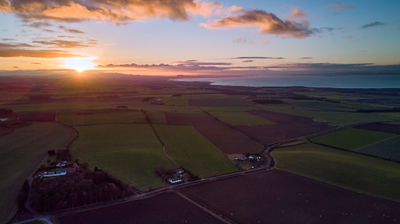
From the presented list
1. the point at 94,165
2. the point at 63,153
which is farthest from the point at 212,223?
the point at 63,153

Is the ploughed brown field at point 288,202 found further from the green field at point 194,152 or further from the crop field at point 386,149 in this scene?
Result: the crop field at point 386,149

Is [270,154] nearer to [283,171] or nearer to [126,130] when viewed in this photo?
[283,171]

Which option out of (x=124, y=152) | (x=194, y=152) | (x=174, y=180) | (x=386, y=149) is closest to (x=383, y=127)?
(x=386, y=149)

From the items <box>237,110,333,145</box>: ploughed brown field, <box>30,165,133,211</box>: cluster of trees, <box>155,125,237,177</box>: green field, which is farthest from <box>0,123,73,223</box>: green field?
<box>237,110,333,145</box>: ploughed brown field

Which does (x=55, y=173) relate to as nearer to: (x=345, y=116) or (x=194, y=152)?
(x=194, y=152)

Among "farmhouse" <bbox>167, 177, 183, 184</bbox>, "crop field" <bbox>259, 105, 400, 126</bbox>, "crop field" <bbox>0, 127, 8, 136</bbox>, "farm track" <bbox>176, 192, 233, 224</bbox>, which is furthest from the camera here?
"crop field" <bbox>259, 105, 400, 126</bbox>

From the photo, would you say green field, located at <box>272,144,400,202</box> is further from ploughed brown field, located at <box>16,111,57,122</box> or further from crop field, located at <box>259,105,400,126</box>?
ploughed brown field, located at <box>16,111,57,122</box>

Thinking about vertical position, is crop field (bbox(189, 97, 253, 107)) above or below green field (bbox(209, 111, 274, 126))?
above
